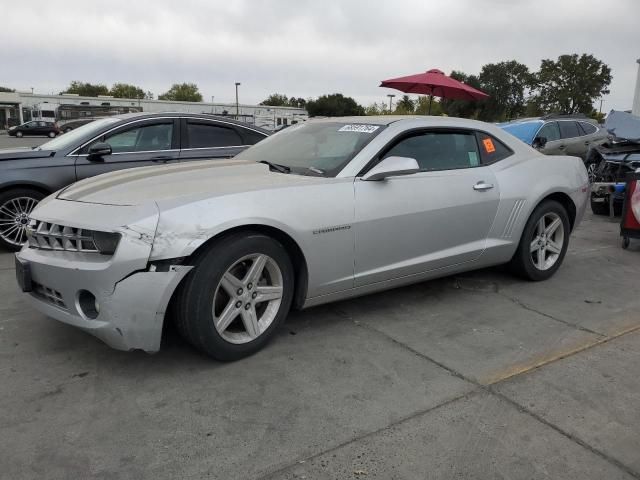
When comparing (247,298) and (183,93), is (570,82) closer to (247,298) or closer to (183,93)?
(247,298)

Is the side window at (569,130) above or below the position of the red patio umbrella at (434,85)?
below

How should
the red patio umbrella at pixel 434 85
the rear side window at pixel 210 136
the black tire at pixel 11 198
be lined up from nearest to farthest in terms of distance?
1. the black tire at pixel 11 198
2. the rear side window at pixel 210 136
3. the red patio umbrella at pixel 434 85

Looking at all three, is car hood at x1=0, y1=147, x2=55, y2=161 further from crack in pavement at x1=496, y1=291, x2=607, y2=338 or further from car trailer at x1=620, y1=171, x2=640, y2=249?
car trailer at x1=620, y1=171, x2=640, y2=249

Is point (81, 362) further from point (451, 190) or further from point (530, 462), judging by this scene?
point (451, 190)

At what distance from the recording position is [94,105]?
52.2 metres

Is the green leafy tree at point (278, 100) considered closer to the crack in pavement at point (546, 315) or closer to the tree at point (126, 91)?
the tree at point (126, 91)

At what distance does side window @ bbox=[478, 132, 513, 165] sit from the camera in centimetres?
Answer: 439

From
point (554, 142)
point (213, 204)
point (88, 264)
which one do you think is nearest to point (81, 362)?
point (88, 264)

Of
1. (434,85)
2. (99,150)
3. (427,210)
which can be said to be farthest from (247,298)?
(434,85)

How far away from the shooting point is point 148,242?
106 inches

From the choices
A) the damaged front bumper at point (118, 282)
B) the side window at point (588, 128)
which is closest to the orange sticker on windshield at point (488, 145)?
the damaged front bumper at point (118, 282)

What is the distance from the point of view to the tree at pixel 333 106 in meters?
77.5

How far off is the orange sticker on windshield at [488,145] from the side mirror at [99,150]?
157 inches

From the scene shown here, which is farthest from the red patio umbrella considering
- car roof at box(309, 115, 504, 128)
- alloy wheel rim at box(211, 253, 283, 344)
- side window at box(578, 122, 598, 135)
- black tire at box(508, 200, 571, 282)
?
alloy wheel rim at box(211, 253, 283, 344)
